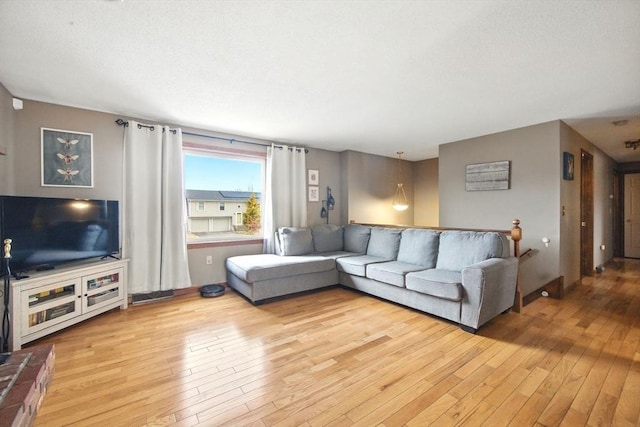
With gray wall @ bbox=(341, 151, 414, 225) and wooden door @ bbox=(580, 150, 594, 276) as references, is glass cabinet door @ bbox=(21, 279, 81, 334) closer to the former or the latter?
gray wall @ bbox=(341, 151, 414, 225)

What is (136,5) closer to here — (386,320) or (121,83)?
(121,83)

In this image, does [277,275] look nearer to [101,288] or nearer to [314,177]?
[101,288]

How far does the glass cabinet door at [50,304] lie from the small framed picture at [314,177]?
3.47 m

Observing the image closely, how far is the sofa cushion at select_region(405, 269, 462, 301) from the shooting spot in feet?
8.73

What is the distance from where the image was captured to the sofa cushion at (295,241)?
4.19 metres

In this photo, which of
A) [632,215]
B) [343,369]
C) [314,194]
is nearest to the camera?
[343,369]

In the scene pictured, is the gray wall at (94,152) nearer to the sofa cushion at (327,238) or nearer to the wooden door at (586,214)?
the sofa cushion at (327,238)

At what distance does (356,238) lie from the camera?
15.1 ft

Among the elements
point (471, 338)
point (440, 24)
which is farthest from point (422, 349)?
point (440, 24)

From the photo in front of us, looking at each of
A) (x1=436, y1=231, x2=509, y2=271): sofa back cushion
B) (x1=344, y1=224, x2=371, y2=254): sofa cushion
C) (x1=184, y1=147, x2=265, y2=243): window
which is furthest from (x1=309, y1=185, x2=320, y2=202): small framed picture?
(x1=436, y1=231, x2=509, y2=271): sofa back cushion

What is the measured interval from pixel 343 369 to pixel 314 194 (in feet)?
11.2

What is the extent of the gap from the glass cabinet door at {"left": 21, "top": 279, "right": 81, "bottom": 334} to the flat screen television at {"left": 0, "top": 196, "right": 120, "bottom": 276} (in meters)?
0.26

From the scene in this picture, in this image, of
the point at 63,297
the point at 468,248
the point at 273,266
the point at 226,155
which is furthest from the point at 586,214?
the point at 63,297

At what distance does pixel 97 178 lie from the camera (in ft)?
10.5
